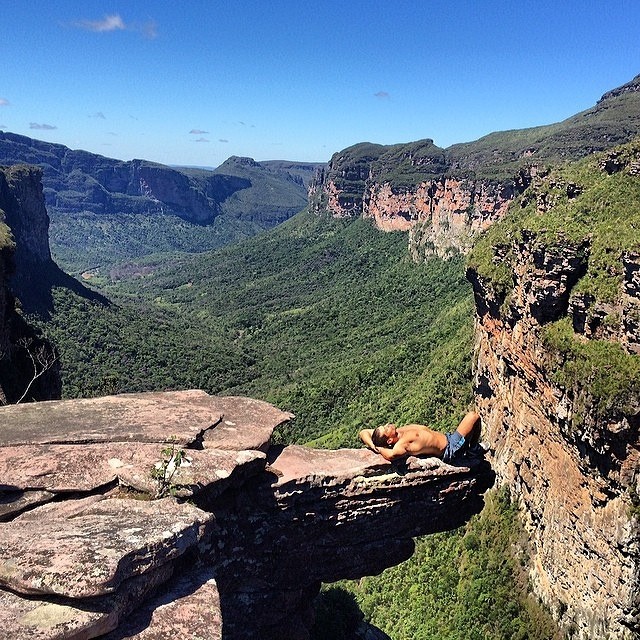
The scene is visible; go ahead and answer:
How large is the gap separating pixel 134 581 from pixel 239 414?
688 centimetres

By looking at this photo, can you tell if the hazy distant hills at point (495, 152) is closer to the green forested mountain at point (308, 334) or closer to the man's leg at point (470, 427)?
the green forested mountain at point (308, 334)

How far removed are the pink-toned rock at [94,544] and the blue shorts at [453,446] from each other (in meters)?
8.31

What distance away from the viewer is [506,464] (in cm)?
2406

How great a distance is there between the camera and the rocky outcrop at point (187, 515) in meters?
8.38

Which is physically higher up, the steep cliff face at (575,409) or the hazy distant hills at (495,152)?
the hazy distant hills at (495,152)

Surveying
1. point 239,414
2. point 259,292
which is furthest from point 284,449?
point 259,292

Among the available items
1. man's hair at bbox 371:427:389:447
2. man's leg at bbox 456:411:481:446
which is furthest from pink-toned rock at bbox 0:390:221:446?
man's leg at bbox 456:411:481:446

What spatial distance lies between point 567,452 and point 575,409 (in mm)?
1879

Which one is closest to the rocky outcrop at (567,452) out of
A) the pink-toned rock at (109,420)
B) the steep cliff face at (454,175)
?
the pink-toned rock at (109,420)

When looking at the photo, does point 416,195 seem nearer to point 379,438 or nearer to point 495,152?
point 495,152

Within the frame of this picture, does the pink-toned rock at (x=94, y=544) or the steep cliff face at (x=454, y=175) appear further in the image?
the steep cliff face at (x=454, y=175)

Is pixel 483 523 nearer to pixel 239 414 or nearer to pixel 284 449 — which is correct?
pixel 284 449

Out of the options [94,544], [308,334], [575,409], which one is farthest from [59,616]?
[308,334]

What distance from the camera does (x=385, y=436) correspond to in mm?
15875
